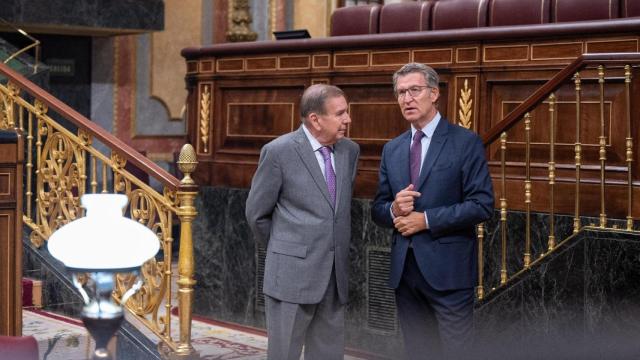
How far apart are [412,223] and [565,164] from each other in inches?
83.8

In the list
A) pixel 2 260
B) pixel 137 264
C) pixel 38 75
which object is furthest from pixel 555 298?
pixel 38 75

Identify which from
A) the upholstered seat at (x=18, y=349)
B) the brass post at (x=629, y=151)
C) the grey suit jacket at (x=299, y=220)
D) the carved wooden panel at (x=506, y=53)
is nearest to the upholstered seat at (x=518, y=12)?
the carved wooden panel at (x=506, y=53)

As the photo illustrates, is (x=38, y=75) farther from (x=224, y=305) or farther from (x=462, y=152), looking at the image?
(x=462, y=152)

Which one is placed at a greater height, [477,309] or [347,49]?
[347,49]

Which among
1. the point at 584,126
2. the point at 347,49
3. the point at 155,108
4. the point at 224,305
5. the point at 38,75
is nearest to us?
the point at 584,126

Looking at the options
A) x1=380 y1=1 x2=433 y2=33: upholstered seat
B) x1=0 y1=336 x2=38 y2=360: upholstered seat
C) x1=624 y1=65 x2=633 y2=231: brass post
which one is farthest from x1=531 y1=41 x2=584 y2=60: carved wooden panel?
x1=0 y1=336 x2=38 y2=360: upholstered seat

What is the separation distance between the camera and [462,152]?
414cm

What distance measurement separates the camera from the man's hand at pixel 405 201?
4.10 meters

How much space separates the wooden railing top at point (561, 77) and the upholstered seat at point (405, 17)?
2.22 meters

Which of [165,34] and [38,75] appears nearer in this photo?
[38,75]

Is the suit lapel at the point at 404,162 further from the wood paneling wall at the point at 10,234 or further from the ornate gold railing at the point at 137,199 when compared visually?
the wood paneling wall at the point at 10,234

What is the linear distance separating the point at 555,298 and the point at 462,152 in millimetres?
1298

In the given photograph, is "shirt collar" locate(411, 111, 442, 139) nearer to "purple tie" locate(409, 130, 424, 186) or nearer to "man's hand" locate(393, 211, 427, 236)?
"purple tie" locate(409, 130, 424, 186)

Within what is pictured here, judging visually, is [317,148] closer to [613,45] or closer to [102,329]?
[102,329]
